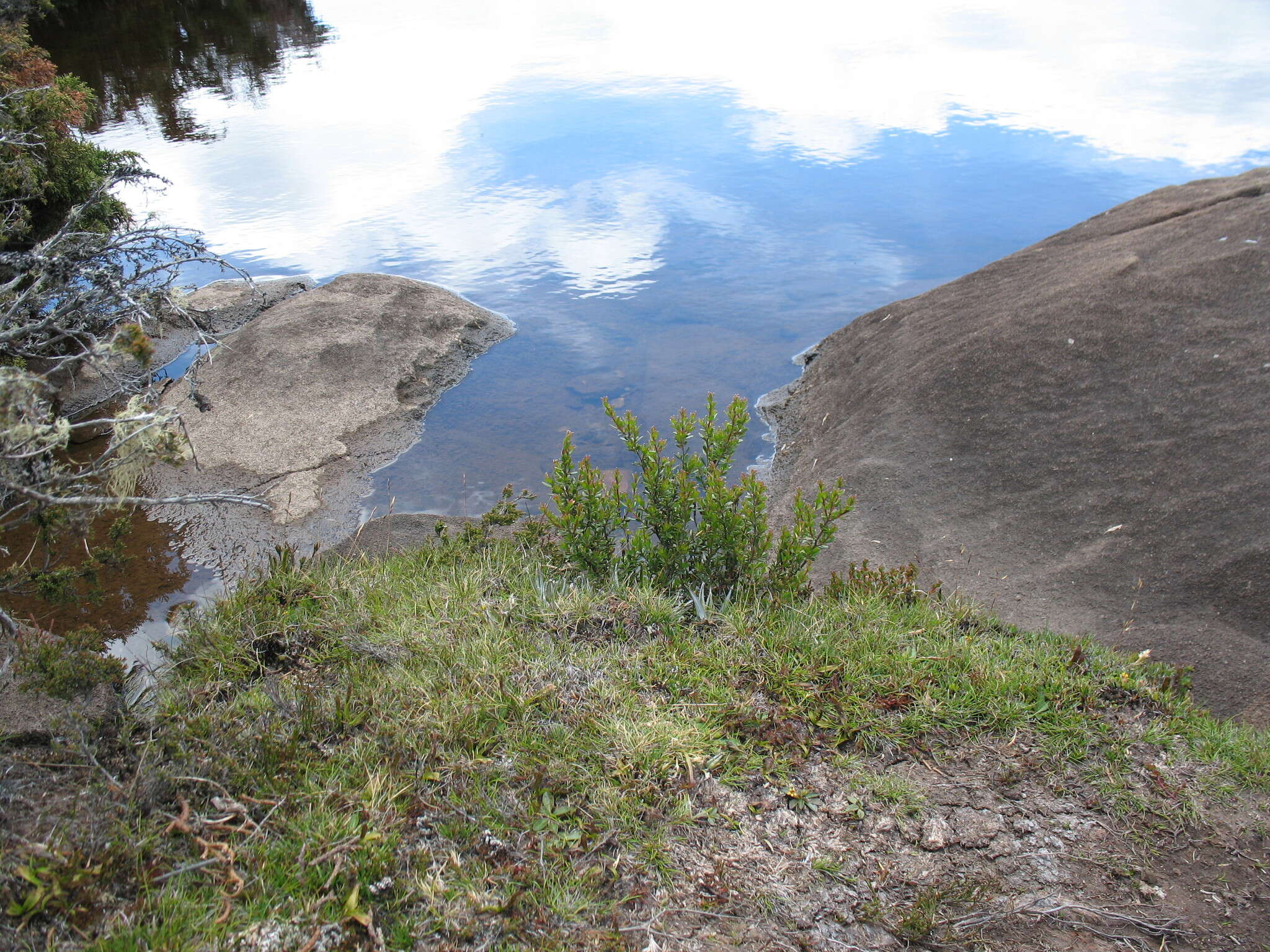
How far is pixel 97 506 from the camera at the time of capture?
3250mm

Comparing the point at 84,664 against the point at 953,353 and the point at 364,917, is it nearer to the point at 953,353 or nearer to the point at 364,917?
the point at 364,917

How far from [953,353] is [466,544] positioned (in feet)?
14.7

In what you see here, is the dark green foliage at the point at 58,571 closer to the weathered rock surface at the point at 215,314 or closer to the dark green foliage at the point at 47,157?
the dark green foliage at the point at 47,157

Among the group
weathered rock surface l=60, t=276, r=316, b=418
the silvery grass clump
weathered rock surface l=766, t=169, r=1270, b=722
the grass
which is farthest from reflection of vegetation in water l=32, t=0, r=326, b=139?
the grass

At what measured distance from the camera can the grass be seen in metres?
2.70

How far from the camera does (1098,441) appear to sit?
5887 millimetres

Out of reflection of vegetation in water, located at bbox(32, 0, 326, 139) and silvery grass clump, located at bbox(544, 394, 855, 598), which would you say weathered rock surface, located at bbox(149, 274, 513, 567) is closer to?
silvery grass clump, located at bbox(544, 394, 855, 598)

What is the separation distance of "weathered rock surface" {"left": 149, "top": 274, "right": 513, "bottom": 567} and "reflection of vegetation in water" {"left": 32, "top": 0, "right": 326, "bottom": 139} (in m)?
9.07

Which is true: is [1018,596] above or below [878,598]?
below

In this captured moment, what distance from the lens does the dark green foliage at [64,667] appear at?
11.2 feet

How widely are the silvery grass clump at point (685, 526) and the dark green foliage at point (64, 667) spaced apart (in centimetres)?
215

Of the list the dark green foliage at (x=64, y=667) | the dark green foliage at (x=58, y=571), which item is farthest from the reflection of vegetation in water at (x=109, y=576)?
the dark green foliage at (x=64, y=667)

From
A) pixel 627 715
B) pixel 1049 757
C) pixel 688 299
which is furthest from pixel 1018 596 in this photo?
pixel 688 299

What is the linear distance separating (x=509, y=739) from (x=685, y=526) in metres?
1.73
